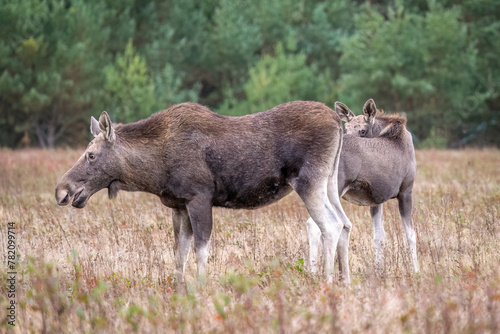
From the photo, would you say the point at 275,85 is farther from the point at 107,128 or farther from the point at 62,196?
the point at 62,196

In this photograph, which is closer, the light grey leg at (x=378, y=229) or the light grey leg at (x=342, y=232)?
the light grey leg at (x=342, y=232)

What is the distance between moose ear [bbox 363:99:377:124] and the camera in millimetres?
10141

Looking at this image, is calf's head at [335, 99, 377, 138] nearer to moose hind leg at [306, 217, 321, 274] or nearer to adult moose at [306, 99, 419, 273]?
adult moose at [306, 99, 419, 273]

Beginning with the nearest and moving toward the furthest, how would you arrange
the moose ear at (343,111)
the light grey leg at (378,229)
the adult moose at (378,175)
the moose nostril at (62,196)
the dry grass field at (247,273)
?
the dry grass field at (247,273), the moose nostril at (62,196), the adult moose at (378,175), the light grey leg at (378,229), the moose ear at (343,111)

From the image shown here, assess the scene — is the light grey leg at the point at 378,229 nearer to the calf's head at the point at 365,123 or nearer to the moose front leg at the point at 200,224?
the calf's head at the point at 365,123

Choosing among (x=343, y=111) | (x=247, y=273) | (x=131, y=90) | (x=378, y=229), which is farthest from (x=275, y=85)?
(x=247, y=273)

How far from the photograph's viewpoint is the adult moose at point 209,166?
767 cm

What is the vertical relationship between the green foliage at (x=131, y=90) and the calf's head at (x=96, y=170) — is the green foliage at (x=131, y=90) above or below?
below

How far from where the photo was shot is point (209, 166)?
25.5 ft

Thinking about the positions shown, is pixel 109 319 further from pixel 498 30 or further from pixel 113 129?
pixel 498 30

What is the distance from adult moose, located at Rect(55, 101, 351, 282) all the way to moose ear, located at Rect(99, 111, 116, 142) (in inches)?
0.5

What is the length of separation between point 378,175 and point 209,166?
2316mm

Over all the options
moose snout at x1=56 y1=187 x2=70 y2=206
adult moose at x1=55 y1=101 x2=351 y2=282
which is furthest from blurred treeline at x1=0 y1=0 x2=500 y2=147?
moose snout at x1=56 y1=187 x2=70 y2=206

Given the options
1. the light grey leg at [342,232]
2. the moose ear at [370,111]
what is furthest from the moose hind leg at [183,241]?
the moose ear at [370,111]
